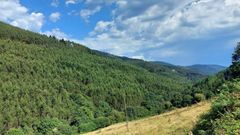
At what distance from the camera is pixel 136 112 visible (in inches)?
7392

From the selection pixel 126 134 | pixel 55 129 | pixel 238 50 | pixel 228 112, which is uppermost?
pixel 238 50

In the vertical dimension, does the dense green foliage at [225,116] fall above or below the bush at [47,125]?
above

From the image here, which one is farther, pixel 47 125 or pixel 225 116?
pixel 47 125

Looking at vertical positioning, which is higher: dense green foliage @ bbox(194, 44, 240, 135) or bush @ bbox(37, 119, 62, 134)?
dense green foliage @ bbox(194, 44, 240, 135)

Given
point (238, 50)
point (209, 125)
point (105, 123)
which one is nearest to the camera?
point (209, 125)

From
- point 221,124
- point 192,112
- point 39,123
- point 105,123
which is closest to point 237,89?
point 221,124

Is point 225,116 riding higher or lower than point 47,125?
higher

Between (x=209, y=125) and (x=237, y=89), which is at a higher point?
(x=237, y=89)

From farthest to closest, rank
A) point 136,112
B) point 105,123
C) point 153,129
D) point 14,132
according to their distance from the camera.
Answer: point 136,112, point 14,132, point 105,123, point 153,129

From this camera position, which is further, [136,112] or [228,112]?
[136,112]

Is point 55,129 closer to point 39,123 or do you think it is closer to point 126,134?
point 39,123

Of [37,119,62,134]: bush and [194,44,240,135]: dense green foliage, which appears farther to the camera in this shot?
[37,119,62,134]: bush

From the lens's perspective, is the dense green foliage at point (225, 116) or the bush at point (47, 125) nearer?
the dense green foliage at point (225, 116)

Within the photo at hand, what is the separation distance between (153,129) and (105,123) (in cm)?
11792
